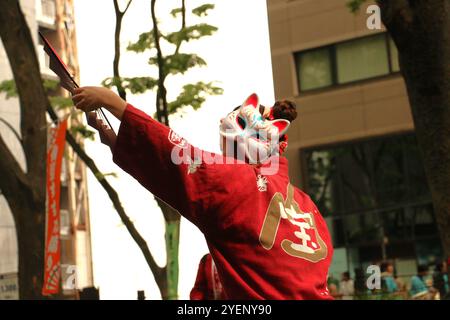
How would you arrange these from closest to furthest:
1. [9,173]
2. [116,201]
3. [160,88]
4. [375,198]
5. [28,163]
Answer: [9,173], [28,163], [160,88], [116,201], [375,198]

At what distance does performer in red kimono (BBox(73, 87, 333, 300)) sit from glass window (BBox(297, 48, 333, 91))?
17.1 metres

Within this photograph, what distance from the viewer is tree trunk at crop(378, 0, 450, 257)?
670cm

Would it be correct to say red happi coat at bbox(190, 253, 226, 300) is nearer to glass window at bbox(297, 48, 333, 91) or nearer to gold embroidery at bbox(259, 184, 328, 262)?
gold embroidery at bbox(259, 184, 328, 262)

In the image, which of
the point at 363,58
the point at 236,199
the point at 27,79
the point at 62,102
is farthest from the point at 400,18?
the point at 363,58

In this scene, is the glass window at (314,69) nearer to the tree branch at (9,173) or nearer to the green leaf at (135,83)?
the green leaf at (135,83)

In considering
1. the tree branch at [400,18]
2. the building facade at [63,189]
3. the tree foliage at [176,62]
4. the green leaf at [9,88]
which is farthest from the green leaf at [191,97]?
the building facade at [63,189]

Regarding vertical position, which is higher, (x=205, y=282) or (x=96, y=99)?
(x=96, y=99)

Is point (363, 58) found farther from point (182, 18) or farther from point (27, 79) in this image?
point (27, 79)

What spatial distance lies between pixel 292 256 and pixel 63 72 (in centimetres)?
93

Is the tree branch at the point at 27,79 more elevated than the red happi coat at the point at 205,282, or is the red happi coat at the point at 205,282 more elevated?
the tree branch at the point at 27,79

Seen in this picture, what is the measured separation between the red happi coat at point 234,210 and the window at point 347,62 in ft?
55.5

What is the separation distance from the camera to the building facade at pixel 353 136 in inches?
786

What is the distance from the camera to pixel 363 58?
20438mm

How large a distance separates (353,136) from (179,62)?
9301mm
